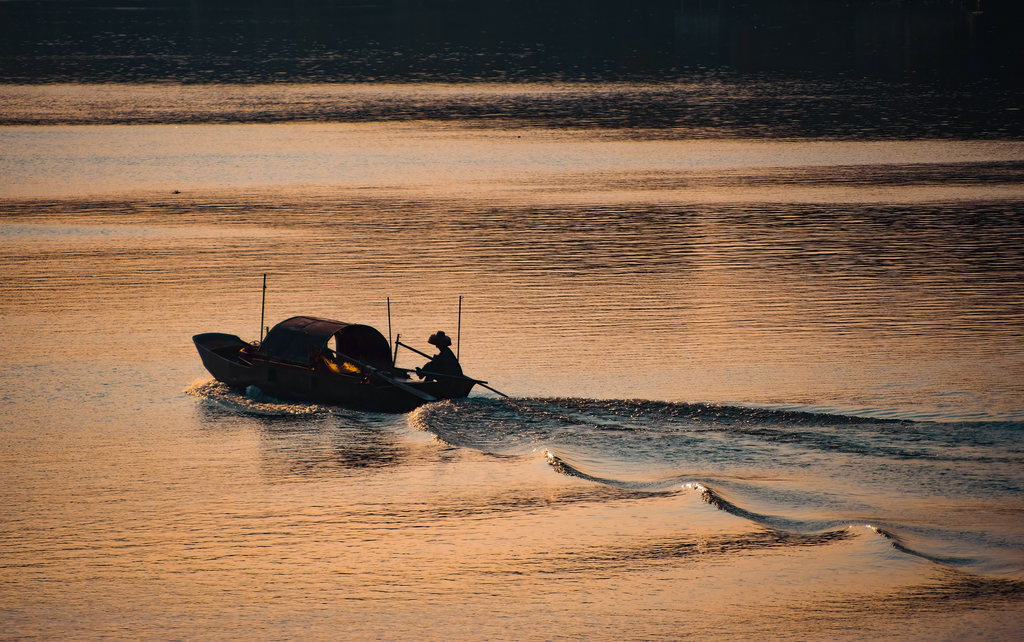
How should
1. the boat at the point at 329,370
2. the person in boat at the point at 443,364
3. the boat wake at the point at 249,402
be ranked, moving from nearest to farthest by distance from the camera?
the boat at the point at 329,370, the person in boat at the point at 443,364, the boat wake at the point at 249,402

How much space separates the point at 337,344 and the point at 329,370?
98cm

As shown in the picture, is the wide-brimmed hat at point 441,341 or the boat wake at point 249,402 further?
the boat wake at point 249,402

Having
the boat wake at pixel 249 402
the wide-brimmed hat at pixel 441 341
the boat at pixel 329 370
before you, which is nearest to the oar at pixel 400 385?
the boat at pixel 329 370

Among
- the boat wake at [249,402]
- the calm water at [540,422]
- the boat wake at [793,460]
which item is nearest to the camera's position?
the calm water at [540,422]

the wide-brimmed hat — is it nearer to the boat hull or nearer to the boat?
the boat

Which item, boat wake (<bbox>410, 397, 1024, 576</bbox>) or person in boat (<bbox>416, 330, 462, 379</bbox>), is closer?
boat wake (<bbox>410, 397, 1024, 576</bbox>)

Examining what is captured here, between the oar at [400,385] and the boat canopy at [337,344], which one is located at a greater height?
the boat canopy at [337,344]

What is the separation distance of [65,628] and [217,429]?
7.76 m

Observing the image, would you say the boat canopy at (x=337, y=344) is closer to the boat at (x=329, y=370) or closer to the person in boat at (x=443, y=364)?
the boat at (x=329, y=370)

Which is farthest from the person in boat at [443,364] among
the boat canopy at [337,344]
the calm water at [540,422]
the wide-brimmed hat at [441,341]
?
the boat canopy at [337,344]

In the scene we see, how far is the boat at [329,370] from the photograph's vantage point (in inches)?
942

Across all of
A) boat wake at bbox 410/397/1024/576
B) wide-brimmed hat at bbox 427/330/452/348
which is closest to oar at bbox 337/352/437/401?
boat wake at bbox 410/397/1024/576

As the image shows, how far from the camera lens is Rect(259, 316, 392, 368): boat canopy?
25.2m

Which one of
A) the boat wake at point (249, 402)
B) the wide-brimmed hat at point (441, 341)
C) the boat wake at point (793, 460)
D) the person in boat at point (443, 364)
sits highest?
the wide-brimmed hat at point (441, 341)
